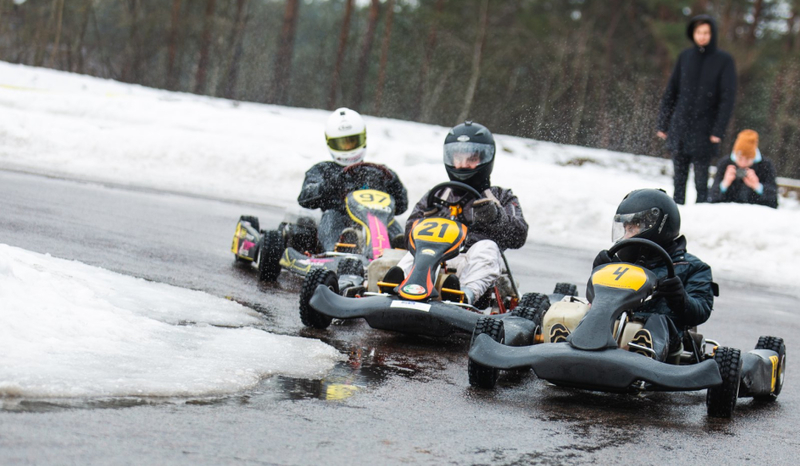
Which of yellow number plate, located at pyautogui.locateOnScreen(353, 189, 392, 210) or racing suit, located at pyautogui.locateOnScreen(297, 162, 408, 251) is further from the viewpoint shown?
racing suit, located at pyautogui.locateOnScreen(297, 162, 408, 251)

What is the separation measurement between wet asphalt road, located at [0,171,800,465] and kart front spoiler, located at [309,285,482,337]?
16 cm

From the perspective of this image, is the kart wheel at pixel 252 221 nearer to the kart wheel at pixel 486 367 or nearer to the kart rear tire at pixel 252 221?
the kart rear tire at pixel 252 221

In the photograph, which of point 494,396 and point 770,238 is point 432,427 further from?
point 770,238

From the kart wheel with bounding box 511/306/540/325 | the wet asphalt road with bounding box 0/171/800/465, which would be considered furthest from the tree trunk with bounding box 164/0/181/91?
the kart wheel with bounding box 511/306/540/325

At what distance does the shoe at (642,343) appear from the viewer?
497cm

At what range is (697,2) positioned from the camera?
35219 mm

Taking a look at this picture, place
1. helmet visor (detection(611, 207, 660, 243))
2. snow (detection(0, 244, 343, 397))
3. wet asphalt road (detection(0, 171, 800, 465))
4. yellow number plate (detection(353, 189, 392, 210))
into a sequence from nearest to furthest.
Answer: wet asphalt road (detection(0, 171, 800, 465)) → snow (detection(0, 244, 343, 397)) → helmet visor (detection(611, 207, 660, 243)) → yellow number plate (detection(353, 189, 392, 210))

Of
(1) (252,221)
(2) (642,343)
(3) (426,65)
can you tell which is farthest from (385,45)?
(2) (642,343)

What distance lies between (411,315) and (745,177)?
31.2 feet

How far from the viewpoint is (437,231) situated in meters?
6.27

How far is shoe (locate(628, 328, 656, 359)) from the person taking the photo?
16.3 ft

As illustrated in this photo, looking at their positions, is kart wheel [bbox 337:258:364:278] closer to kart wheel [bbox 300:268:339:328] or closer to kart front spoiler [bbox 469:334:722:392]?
kart wheel [bbox 300:268:339:328]

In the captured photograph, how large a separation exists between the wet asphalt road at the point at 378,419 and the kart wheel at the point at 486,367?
0.07m

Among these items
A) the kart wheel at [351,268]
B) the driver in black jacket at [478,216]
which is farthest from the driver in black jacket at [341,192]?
the kart wheel at [351,268]
